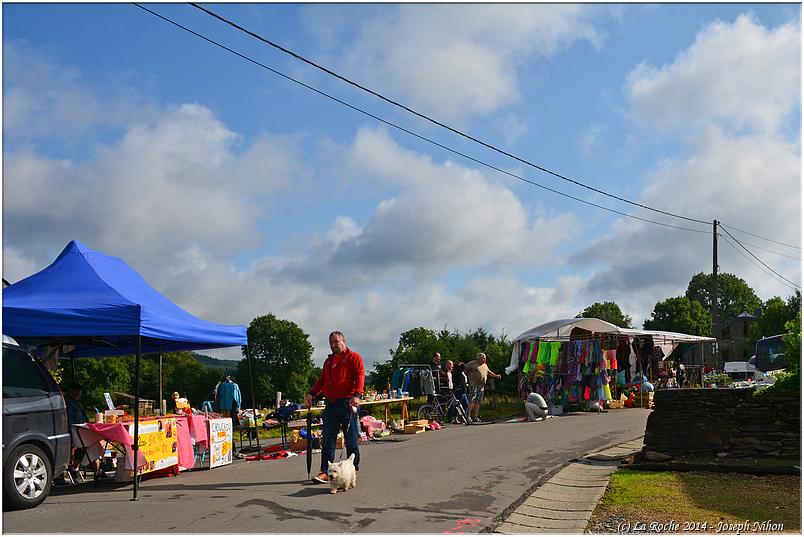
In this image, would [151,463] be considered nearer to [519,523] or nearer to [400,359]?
[519,523]

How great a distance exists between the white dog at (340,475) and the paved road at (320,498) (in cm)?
14

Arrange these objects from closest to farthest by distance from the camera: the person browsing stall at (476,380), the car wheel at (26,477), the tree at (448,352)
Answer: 1. the car wheel at (26,477)
2. the person browsing stall at (476,380)
3. the tree at (448,352)

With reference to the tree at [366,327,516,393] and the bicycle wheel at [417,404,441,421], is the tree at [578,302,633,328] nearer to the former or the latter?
the tree at [366,327,516,393]

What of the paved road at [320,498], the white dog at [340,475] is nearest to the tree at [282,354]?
the paved road at [320,498]

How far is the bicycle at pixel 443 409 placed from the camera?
2069 cm

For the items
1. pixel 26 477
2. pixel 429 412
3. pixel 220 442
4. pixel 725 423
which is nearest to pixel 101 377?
pixel 429 412

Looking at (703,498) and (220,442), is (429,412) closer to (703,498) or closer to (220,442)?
(220,442)

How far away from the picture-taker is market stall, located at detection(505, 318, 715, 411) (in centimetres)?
2445

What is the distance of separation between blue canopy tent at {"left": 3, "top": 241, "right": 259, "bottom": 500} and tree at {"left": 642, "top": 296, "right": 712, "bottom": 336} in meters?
86.1

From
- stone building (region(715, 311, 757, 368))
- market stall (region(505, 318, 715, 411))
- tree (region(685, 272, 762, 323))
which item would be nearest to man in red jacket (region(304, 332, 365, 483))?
market stall (region(505, 318, 715, 411))

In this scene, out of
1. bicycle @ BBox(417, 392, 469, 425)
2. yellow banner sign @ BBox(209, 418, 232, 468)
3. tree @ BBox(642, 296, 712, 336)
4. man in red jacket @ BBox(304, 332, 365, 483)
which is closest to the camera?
man in red jacket @ BBox(304, 332, 365, 483)

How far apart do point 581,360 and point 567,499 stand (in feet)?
50.7

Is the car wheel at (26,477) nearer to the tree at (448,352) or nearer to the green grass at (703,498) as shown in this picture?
the green grass at (703,498)

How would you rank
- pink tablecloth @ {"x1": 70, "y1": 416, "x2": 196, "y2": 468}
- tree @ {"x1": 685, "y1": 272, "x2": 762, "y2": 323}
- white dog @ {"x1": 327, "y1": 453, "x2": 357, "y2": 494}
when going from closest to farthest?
white dog @ {"x1": 327, "y1": 453, "x2": 357, "y2": 494} → pink tablecloth @ {"x1": 70, "y1": 416, "x2": 196, "y2": 468} → tree @ {"x1": 685, "y1": 272, "x2": 762, "y2": 323}
